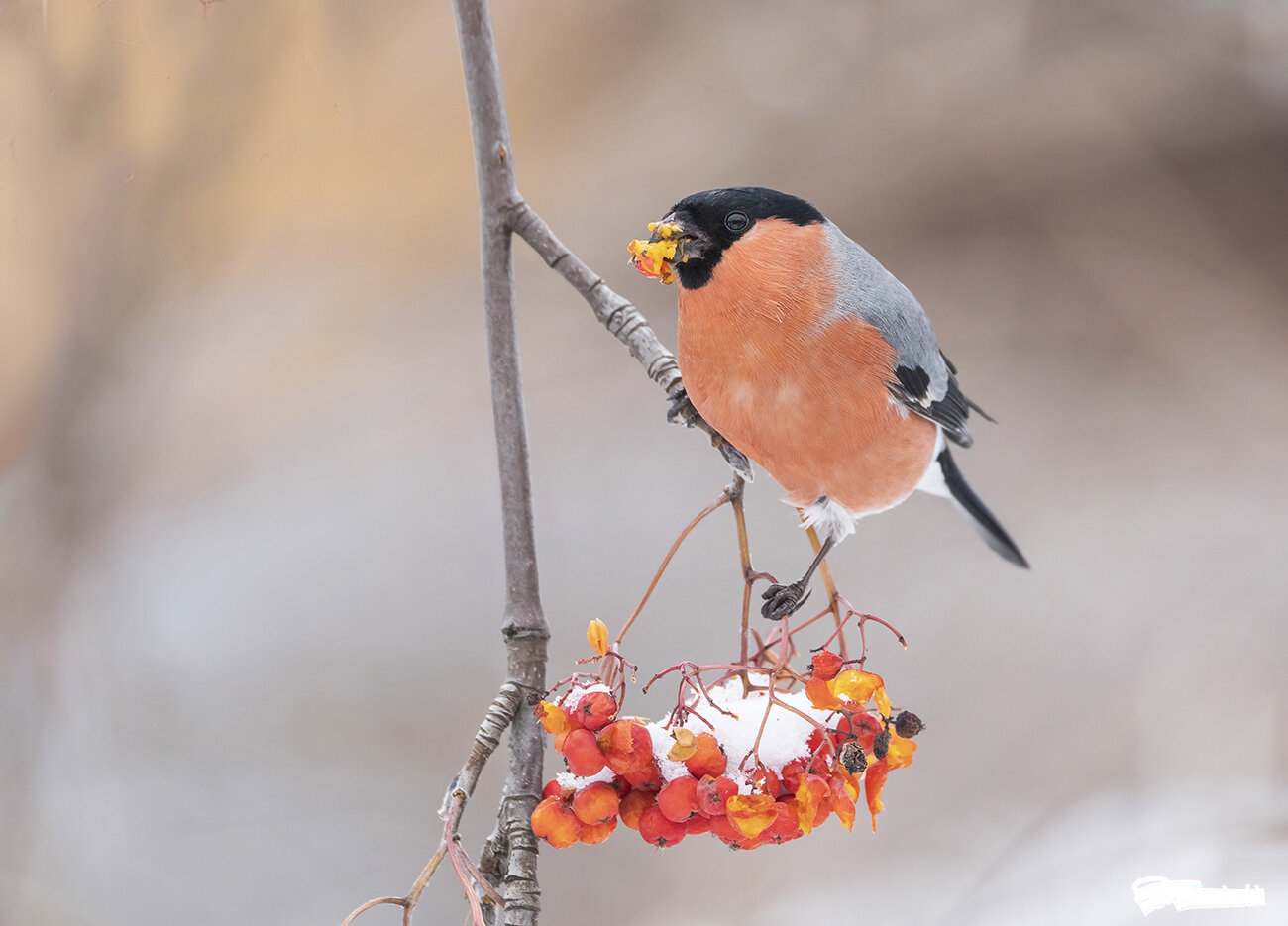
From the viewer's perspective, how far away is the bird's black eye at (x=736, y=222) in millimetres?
593

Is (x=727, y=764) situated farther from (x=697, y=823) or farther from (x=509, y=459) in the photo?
(x=509, y=459)

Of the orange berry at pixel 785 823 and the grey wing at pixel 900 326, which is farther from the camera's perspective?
the grey wing at pixel 900 326

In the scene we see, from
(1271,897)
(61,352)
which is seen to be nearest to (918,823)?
(1271,897)

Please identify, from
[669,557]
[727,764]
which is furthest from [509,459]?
[727,764]

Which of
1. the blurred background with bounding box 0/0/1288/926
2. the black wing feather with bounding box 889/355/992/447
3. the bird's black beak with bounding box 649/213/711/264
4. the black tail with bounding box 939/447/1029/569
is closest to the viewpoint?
the bird's black beak with bounding box 649/213/711/264

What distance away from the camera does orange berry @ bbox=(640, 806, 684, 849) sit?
1.73 ft

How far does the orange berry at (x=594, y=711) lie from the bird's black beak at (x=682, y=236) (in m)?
0.26

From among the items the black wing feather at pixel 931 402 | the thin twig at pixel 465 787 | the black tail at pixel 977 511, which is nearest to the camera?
the thin twig at pixel 465 787

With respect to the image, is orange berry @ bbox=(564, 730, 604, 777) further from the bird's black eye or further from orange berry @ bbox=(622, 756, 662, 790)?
the bird's black eye

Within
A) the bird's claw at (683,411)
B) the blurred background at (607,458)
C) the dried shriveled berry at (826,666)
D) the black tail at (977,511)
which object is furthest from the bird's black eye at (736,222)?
the blurred background at (607,458)

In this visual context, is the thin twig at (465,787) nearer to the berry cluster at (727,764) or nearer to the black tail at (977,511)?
the berry cluster at (727,764)

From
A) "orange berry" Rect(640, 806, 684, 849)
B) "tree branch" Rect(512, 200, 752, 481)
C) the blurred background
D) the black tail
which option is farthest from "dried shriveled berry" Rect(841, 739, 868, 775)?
the blurred background

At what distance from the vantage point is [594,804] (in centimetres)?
51

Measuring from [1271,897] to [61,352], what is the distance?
150cm
